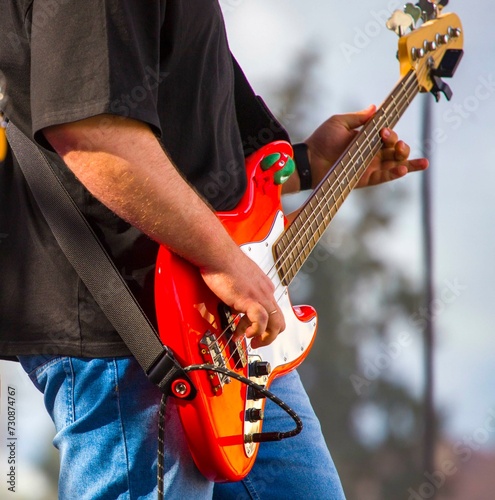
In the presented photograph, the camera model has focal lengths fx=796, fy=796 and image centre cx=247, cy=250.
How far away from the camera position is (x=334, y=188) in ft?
5.02

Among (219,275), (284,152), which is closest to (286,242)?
(284,152)

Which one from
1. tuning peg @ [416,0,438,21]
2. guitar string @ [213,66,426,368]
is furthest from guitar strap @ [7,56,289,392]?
tuning peg @ [416,0,438,21]

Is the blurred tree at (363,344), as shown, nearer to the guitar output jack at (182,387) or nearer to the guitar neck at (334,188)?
the guitar neck at (334,188)

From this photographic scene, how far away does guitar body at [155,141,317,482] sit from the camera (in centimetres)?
104

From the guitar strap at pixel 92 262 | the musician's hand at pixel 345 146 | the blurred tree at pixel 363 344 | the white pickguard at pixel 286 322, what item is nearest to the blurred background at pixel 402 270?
the blurred tree at pixel 363 344

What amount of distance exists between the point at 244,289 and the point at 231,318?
3.0 inches

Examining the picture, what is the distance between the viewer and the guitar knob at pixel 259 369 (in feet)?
3.92

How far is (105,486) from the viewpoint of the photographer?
1061 millimetres

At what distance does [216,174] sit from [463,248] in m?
1.94

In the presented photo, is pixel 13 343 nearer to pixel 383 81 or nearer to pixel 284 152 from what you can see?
pixel 284 152

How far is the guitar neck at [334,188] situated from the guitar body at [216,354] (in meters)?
0.08

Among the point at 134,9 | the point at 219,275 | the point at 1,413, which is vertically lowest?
the point at 1,413

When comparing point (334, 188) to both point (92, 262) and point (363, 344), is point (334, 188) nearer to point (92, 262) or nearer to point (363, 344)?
point (92, 262)

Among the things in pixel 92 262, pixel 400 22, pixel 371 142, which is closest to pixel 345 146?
pixel 371 142
